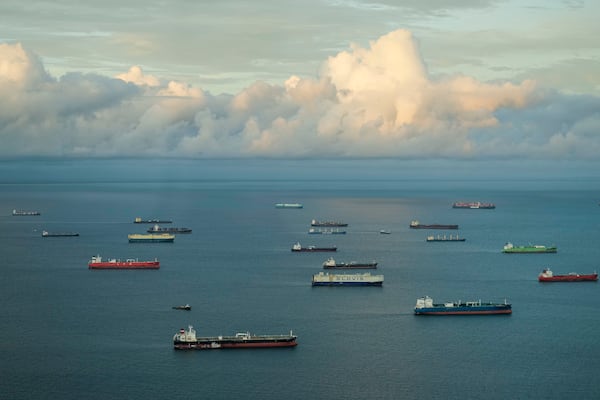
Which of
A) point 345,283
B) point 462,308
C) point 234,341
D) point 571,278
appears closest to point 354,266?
point 345,283

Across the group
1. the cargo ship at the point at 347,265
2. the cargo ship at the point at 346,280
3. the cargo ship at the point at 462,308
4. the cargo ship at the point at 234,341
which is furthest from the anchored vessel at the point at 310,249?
the cargo ship at the point at 234,341

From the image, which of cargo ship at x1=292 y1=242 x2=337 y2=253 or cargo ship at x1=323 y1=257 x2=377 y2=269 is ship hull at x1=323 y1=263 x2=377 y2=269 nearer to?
cargo ship at x1=323 y1=257 x2=377 y2=269

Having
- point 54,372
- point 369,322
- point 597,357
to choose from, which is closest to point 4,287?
point 54,372

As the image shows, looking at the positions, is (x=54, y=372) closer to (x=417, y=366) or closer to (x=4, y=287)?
(x=417, y=366)

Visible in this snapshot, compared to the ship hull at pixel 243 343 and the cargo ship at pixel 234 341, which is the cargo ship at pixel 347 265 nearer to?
the cargo ship at pixel 234 341

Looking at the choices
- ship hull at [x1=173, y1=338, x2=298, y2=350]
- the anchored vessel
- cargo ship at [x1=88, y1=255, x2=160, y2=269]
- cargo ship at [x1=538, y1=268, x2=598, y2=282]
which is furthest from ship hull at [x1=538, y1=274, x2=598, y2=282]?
cargo ship at [x1=88, y1=255, x2=160, y2=269]

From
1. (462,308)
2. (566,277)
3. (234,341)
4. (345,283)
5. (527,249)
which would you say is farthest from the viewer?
(527,249)

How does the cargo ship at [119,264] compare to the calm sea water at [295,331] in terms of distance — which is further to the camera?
the cargo ship at [119,264]

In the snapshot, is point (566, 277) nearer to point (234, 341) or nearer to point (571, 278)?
point (571, 278)
